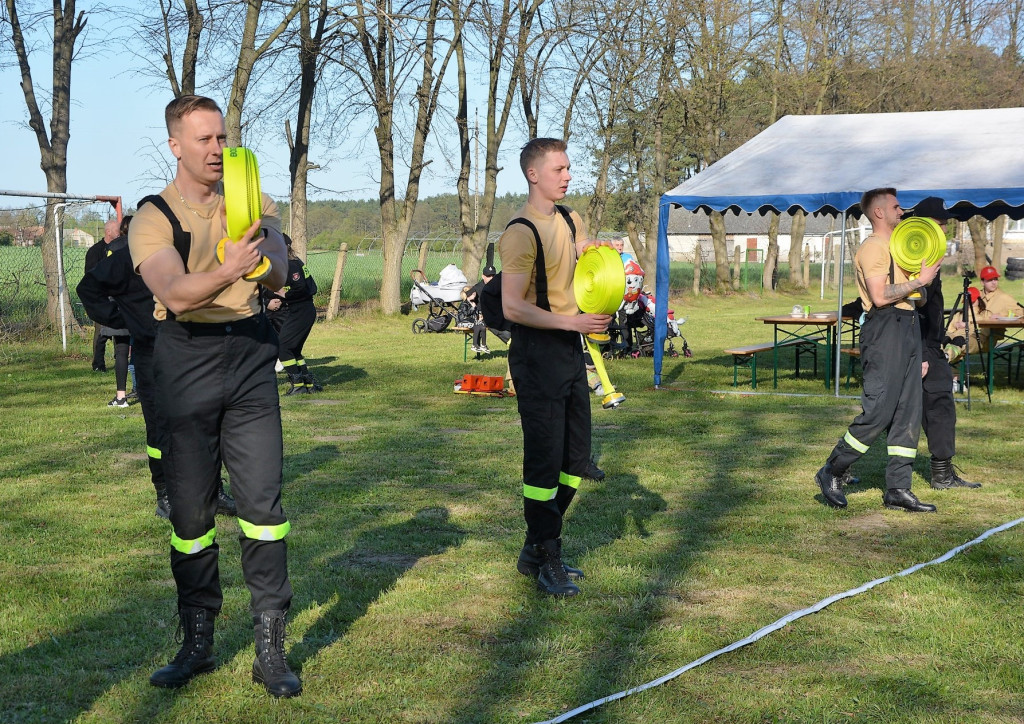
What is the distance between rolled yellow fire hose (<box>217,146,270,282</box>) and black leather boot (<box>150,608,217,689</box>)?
59.1 inches

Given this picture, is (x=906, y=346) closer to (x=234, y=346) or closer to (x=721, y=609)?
(x=721, y=609)

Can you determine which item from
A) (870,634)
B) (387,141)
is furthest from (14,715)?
(387,141)

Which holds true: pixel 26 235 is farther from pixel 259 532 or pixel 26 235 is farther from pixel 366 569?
pixel 259 532

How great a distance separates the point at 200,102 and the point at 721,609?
3.11m

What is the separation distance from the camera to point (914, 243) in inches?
259

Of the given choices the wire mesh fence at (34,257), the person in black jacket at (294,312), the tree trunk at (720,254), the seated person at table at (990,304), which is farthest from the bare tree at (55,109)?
the tree trunk at (720,254)

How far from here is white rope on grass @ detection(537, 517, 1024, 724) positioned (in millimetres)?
3828

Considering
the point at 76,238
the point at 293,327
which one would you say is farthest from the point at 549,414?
the point at 76,238

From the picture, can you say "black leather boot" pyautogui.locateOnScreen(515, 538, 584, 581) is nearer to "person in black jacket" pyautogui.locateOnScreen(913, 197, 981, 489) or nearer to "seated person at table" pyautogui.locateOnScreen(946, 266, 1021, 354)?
"person in black jacket" pyautogui.locateOnScreen(913, 197, 981, 489)

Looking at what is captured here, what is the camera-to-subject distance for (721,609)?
493 centimetres

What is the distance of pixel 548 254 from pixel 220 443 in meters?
1.75

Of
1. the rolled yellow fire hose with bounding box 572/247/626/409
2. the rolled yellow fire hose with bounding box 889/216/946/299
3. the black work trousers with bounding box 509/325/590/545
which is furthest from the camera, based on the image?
the rolled yellow fire hose with bounding box 889/216/946/299

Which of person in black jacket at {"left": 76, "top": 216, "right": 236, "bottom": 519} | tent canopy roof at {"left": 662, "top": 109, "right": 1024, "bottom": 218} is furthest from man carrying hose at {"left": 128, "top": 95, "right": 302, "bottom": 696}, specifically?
tent canopy roof at {"left": 662, "top": 109, "right": 1024, "bottom": 218}

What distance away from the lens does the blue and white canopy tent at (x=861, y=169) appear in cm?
1170
